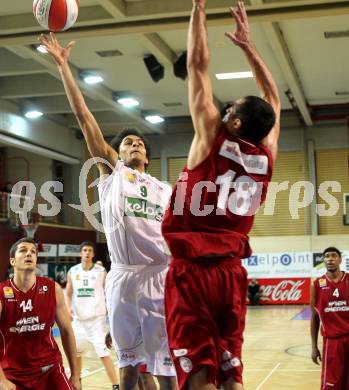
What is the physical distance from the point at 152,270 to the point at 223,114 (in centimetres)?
188

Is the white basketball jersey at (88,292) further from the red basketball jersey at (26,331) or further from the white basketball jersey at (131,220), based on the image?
the white basketball jersey at (131,220)

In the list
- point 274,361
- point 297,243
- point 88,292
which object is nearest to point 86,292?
point 88,292

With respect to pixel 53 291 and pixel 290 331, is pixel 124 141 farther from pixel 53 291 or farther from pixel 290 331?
pixel 290 331

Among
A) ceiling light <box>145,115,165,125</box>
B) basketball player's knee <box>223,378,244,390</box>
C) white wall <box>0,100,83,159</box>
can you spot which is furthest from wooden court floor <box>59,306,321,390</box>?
white wall <box>0,100,83,159</box>

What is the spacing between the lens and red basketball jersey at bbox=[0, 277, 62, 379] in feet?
18.7

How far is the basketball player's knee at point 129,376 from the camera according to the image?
A: 5172 mm

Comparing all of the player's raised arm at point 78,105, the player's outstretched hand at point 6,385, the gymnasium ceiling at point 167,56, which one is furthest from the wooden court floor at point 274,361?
the gymnasium ceiling at point 167,56

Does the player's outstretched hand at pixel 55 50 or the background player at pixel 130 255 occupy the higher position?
the player's outstretched hand at pixel 55 50

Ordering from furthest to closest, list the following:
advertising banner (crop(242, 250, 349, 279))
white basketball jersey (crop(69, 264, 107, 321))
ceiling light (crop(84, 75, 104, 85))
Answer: advertising banner (crop(242, 250, 349, 279)) → ceiling light (crop(84, 75, 104, 85)) → white basketball jersey (crop(69, 264, 107, 321))

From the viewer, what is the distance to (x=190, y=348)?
11.7 feet

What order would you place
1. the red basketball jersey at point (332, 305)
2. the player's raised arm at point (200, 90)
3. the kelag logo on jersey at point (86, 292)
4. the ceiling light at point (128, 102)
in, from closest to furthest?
the player's raised arm at point (200, 90)
the red basketball jersey at point (332, 305)
the kelag logo on jersey at point (86, 292)
the ceiling light at point (128, 102)

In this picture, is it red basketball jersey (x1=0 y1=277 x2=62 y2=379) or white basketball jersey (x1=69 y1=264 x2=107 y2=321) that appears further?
white basketball jersey (x1=69 y1=264 x2=107 y2=321)

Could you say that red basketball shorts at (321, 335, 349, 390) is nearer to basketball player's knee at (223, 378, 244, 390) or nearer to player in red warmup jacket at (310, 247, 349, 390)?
player in red warmup jacket at (310, 247, 349, 390)

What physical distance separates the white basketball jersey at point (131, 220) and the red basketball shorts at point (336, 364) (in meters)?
3.12
